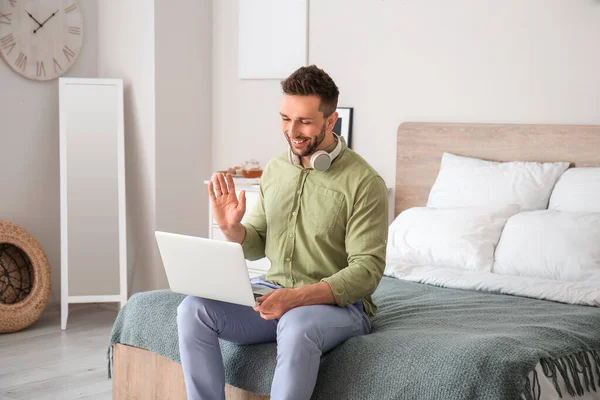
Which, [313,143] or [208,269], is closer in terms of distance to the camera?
[208,269]

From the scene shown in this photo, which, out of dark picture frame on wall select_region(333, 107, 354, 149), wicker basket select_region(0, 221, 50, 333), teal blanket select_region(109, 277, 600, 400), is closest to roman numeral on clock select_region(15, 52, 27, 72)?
wicker basket select_region(0, 221, 50, 333)

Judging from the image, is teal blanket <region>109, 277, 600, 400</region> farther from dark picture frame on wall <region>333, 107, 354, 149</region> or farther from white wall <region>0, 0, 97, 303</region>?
white wall <region>0, 0, 97, 303</region>

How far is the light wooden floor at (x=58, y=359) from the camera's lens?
11.0 feet

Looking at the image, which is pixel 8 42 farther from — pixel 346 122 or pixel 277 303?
pixel 277 303

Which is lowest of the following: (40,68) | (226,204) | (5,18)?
(226,204)

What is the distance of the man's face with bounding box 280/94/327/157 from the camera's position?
2383 millimetres

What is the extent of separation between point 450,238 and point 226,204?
116 cm

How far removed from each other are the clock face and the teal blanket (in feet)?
7.66

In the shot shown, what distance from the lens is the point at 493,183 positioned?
11.5 feet

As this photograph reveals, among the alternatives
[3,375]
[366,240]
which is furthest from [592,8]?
[3,375]

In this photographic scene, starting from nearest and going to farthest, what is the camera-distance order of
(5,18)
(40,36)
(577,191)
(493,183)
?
(577,191) < (493,183) < (5,18) < (40,36)

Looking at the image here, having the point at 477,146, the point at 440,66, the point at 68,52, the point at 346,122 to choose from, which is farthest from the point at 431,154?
the point at 68,52

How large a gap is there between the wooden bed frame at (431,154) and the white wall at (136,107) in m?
1.44

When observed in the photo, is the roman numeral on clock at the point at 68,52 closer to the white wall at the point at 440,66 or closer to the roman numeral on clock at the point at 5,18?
the roman numeral on clock at the point at 5,18
